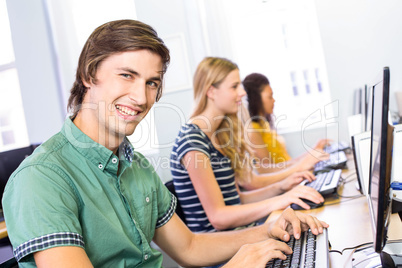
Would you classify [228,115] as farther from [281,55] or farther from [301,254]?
[281,55]

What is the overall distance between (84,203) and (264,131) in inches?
89.2

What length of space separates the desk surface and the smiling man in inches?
3.4

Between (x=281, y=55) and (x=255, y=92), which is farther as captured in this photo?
(x=281, y=55)

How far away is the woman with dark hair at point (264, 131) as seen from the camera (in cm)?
292

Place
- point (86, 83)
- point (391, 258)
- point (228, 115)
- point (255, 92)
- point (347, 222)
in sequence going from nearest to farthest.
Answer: point (391, 258) < point (86, 83) < point (347, 222) < point (228, 115) < point (255, 92)


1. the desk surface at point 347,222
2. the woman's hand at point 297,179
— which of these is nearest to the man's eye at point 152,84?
the desk surface at point 347,222

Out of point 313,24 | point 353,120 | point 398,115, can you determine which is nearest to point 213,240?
point 353,120

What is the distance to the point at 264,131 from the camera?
3.07 metres

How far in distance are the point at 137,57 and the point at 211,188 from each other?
0.72 metres

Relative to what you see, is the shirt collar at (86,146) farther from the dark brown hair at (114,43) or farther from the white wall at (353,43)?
the white wall at (353,43)

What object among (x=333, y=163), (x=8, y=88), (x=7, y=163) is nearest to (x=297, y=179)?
(x=333, y=163)

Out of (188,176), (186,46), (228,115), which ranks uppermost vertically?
(186,46)

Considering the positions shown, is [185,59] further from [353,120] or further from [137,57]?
[137,57]

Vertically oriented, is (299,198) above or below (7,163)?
below
